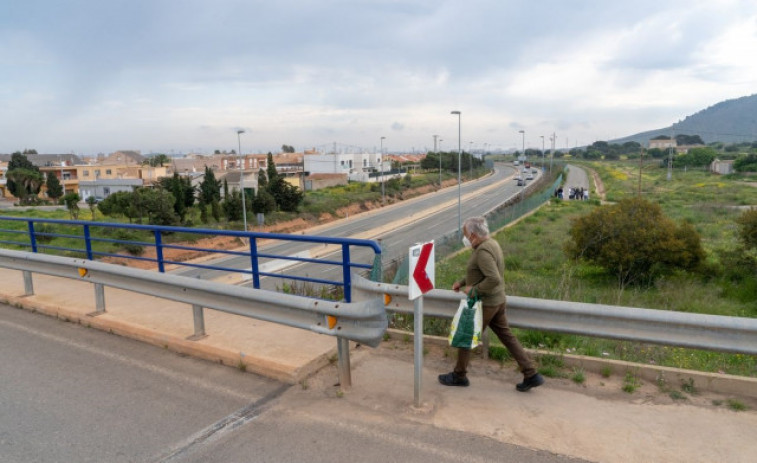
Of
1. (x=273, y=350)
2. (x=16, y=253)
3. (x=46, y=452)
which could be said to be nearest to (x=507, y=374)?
(x=273, y=350)

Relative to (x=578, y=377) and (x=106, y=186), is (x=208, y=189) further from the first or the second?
(x=578, y=377)

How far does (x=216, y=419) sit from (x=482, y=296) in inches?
Answer: 93.6

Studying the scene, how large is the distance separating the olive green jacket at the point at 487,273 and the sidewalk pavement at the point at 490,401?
82cm

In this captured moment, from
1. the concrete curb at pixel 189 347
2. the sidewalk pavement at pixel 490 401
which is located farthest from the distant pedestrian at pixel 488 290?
the concrete curb at pixel 189 347

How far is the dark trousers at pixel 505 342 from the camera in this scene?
4.40 metres

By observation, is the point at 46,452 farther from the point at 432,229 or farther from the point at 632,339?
the point at 432,229

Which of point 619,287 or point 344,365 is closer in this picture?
point 344,365

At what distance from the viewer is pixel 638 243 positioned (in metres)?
17.9

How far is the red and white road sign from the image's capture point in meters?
4.02

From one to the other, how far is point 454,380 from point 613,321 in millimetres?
1443

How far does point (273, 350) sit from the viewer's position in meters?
5.27

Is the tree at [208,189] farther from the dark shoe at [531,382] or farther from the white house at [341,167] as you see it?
the dark shoe at [531,382]

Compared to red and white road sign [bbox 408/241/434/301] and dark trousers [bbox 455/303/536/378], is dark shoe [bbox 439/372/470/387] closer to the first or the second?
dark trousers [bbox 455/303/536/378]

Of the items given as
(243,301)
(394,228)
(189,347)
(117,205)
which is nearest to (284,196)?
(394,228)
